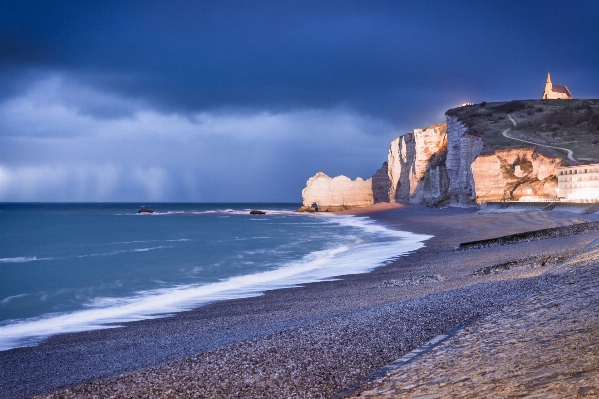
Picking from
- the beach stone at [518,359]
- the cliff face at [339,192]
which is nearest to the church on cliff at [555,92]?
the cliff face at [339,192]

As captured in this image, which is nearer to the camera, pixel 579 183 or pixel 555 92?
pixel 579 183

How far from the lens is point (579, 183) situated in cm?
4481

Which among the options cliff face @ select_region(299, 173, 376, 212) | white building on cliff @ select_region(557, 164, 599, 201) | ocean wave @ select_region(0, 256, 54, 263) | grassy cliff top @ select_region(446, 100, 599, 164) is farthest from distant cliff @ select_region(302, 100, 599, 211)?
ocean wave @ select_region(0, 256, 54, 263)

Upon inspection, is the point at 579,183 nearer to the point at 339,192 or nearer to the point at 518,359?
the point at 518,359

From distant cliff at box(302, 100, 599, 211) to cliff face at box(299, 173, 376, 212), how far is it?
14.6m

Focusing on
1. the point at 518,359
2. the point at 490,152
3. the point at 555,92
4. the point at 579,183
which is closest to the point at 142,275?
the point at 518,359

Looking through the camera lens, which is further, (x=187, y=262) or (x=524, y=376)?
(x=187, y=262)

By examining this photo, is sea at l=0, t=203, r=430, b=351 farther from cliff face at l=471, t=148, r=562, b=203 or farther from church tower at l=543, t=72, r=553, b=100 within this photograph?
church tower at l=543, t=72, r=553, b=100

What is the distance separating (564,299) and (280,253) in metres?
23.7

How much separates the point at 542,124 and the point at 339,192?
48467 mm

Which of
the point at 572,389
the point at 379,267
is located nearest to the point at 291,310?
the point at 572,389

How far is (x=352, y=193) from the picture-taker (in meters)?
109

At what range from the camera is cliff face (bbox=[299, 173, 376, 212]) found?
108375mm

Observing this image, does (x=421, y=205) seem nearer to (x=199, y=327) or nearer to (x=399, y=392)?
(x=199, y=327)
